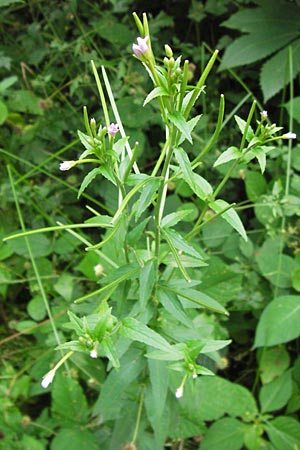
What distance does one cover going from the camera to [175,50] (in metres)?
1.76

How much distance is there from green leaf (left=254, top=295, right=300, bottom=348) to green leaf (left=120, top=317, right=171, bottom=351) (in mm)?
524

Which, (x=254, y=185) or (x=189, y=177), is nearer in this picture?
(x=189, y=177)

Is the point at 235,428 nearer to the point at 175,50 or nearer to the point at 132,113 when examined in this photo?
the point at 132,113

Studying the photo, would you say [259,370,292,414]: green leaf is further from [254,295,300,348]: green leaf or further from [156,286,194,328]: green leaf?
[156,286,194,328]: green leaf

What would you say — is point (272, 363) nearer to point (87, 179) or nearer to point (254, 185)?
point (254, 185)

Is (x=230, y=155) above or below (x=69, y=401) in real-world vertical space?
above

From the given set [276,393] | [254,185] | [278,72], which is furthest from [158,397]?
[278,72]

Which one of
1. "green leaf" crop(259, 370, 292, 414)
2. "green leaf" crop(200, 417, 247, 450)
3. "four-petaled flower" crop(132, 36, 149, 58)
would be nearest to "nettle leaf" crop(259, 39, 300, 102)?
"green leaf" crop(259, 370, 292, 414)

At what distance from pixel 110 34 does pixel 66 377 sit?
1014 mm

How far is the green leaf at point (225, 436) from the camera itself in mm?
1160

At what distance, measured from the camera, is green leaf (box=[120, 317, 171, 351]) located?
27.5 inches

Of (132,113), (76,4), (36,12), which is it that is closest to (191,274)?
(132,113)

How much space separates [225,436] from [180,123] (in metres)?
0.81

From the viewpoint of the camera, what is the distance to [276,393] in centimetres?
121
